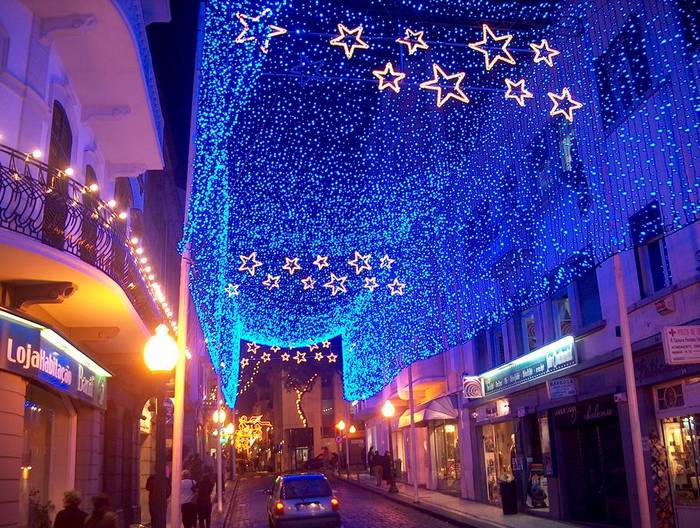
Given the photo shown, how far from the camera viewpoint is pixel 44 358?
440 inches

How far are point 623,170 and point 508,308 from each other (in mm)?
7421

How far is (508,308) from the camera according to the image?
862 inches

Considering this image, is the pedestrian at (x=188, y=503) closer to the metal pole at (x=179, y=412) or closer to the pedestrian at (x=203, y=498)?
the pedestrian at (x=203, y=498)

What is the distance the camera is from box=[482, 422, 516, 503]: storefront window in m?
23.6

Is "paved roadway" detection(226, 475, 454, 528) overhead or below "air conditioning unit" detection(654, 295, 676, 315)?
below

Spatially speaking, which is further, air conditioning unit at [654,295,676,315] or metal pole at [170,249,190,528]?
air conditioning unit at [654,295,676,315]

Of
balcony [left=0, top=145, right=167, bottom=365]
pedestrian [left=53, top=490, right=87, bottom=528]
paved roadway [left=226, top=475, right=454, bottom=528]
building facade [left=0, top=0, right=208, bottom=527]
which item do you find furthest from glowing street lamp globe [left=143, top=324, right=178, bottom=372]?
paved roadway [left=226, top=475, right=454, bottom=528]

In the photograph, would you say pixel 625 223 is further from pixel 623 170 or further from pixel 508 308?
pixel 508 308

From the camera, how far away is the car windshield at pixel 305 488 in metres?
17.8

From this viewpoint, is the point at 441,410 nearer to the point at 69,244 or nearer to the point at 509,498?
the point at 509,498

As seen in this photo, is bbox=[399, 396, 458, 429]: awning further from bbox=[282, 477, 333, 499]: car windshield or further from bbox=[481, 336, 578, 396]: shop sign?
bbox=[282, 477, 333, 499]: car windshield

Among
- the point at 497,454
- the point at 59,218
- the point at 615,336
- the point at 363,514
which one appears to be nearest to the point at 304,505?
the point at 363,514

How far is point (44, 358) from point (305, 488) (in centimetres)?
891

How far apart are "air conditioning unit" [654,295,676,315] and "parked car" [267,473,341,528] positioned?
895 cm
